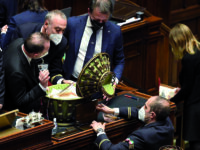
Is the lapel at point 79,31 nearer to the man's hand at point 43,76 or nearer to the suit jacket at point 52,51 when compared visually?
the suit jacket at point 52,51

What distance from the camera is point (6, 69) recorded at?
400 centimetres

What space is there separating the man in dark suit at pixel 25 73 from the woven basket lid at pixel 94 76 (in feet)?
0.86

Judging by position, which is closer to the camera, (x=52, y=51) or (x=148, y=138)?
(x=148, y=138)

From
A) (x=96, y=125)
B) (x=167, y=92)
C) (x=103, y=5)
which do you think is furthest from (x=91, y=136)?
(x=167, y=92)

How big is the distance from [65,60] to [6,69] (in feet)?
2.39

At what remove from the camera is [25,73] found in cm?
402

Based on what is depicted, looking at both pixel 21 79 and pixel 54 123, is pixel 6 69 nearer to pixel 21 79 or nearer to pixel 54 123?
pixel 21 79

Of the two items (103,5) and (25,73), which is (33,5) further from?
(25,73)

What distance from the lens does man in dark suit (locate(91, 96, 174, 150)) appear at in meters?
3.93

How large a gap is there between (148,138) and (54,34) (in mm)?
1117

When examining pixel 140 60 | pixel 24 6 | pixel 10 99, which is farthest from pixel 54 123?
pixel 140 60

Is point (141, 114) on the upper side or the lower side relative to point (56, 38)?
lower

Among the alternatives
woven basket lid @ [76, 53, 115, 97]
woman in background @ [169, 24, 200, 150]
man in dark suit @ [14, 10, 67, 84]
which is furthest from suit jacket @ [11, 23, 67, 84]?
woman in background @ [169, 24, 200, 150]

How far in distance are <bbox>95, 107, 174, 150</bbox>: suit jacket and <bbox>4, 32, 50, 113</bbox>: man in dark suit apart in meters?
0.59
